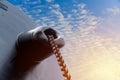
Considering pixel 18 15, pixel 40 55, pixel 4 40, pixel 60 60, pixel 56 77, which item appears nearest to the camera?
pixel 60 60

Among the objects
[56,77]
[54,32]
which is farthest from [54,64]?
[54,32]

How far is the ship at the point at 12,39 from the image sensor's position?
3.31m

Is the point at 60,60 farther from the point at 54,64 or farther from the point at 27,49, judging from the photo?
the point at 54,64

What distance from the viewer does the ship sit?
331 centimetres

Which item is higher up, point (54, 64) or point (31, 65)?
point (31, 65)

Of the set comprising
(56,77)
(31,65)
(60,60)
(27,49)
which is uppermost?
(60,60)

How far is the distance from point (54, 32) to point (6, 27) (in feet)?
2.02

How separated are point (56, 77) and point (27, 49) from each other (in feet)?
4.69

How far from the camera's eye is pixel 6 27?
3.63 meters

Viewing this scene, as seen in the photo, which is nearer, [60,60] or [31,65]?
[60,60]

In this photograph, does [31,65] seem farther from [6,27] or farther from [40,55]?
[6,27]

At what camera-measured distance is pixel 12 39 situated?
362 centimetres

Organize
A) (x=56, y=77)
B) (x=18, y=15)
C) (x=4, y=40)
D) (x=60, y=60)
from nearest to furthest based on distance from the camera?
(x=60, y=60)
(x=4, y=40)
(x=18, y=15)
(x=56, y=77)

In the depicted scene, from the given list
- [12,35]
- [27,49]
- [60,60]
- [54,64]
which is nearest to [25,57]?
[27,49]
